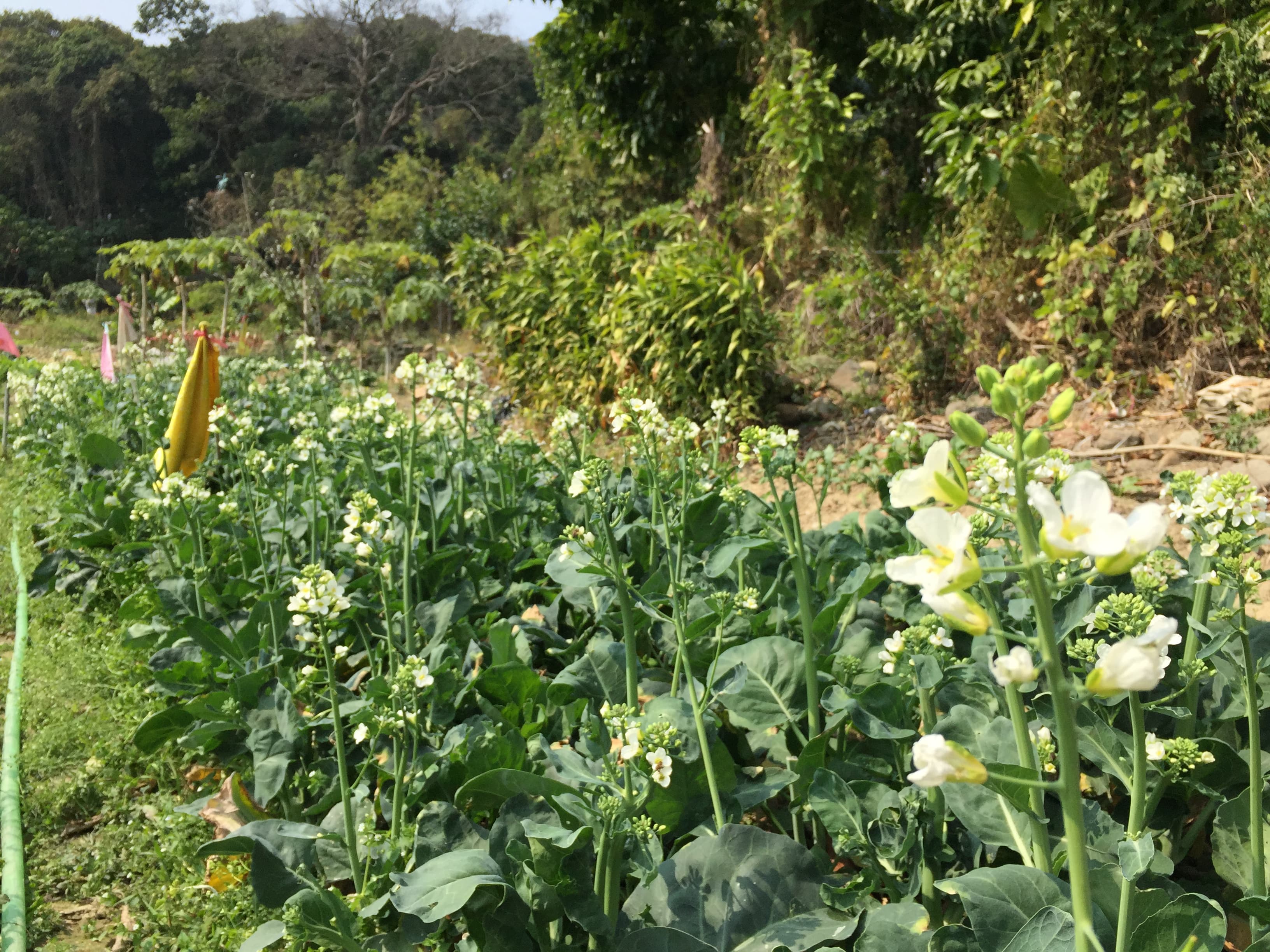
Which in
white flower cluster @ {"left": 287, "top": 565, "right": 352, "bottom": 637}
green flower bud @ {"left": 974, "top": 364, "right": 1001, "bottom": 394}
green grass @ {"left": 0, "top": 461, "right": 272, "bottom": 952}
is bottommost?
green grass @ {"left": 0, "top": 461, "right": 272, "bottom": 952}

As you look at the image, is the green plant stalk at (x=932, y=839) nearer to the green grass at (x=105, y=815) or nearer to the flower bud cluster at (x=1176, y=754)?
the flower bud cluster at (x=1176, y=754)

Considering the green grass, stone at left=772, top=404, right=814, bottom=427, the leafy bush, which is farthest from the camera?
stone at left=772, top=404, right=814, bottom=427

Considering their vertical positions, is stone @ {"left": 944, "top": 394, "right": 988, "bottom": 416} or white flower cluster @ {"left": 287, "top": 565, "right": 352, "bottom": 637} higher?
white flower cluster @ {"left": 287, "top": 565, "right": 352, "bottom": 637}

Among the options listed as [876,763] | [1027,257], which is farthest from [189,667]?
[1027,257]

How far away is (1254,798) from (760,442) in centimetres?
91

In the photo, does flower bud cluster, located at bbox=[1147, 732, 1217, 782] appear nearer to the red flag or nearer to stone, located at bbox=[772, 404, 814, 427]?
stone, located at bbox=[772, 404, 814, 427]

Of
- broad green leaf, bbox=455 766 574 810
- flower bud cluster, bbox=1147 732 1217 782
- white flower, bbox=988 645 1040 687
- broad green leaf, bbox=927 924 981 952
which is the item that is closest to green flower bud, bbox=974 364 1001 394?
white flower, bbox=988 645 1040 687

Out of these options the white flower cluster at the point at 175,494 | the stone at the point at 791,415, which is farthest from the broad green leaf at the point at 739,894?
the stone at the point at 791,415

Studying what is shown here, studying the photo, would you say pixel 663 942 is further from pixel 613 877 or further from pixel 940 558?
pixel 940 558

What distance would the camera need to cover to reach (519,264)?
997cm

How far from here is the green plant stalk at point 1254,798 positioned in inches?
50.2

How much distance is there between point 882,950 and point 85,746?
2481 mm

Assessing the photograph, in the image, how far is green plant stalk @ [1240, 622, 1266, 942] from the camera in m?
1.28

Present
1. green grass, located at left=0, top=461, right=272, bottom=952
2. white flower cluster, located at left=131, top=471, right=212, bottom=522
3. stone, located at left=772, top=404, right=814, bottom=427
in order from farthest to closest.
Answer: stone, located at left=772, top=404, right=814, bottom=427, white flower cluster, located at left=131, top=471, right=212, bottom=522, green grass, located at left=0, top=461, right=272, bottom=952
